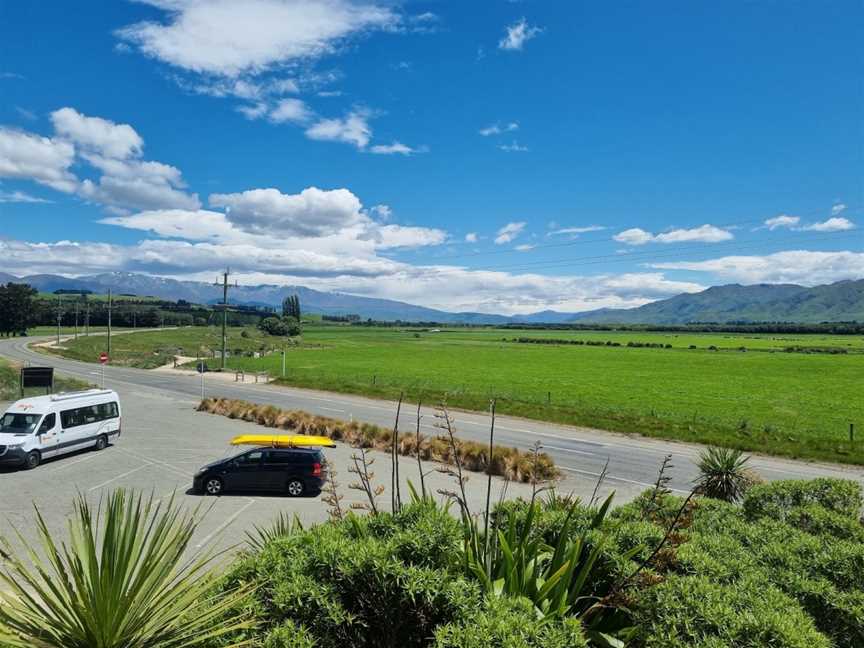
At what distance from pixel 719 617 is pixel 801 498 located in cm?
601

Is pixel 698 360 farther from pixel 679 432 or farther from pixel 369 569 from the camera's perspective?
pixel 369 569

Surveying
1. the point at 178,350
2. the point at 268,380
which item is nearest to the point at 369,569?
the point at 268,380

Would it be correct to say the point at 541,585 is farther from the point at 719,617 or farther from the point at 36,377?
the point at 36,377

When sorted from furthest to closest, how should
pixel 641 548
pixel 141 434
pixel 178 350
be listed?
pixel 178 350, pixel 141 434, pixel 641 548

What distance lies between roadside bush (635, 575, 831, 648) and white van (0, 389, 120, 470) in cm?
2170

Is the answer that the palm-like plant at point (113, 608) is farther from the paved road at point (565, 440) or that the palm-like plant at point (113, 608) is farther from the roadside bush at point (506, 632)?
the paved road at point (565, 440)

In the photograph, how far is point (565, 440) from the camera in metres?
27.2

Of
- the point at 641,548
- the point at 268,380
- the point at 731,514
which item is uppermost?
the point at 641,548

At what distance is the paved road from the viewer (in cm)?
2072

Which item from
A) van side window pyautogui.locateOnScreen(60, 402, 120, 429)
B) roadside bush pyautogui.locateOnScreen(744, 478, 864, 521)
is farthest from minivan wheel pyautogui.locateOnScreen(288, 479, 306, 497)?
roadside bush pyautogui.locateOnScreen(744, 478, 864, 521)

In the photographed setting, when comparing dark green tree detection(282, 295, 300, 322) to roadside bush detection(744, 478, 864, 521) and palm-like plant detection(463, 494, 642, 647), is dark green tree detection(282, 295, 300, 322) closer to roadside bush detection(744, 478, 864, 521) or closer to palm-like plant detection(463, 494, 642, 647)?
roadside bush detection(744, 478, 864, 521)

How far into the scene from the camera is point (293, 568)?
14.4 feet

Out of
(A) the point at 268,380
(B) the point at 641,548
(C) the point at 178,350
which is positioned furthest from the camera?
(C) the point at 178,350

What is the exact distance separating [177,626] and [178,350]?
89.1m
